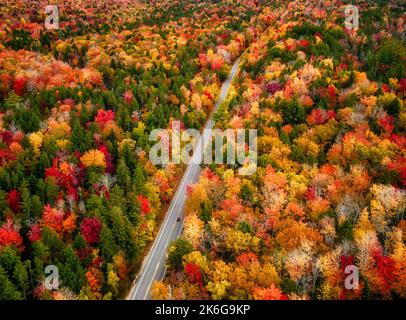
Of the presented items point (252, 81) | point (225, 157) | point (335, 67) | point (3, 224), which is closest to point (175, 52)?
point (252, 81)

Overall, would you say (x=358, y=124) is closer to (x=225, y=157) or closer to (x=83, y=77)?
(x=225, y=157)

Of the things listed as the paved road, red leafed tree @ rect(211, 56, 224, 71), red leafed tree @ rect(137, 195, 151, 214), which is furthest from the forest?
the paved road

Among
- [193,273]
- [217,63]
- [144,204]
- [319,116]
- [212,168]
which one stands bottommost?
[193,273]

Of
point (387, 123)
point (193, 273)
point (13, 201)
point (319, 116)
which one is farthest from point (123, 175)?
point (387, 123)

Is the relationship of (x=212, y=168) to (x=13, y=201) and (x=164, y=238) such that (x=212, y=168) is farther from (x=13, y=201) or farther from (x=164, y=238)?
(x=13, y=201)

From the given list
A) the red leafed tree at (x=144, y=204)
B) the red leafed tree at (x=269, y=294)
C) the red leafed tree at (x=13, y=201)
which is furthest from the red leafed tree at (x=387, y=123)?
the red leafed tree at (x=13, y=201)

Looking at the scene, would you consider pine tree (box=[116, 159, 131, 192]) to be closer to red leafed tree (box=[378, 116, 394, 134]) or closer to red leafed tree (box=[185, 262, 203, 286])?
red leafed tree (box=[185, 262, 203, 286])

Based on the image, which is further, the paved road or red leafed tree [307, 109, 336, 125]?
red leafed tree [307, 109, 336, 125]
